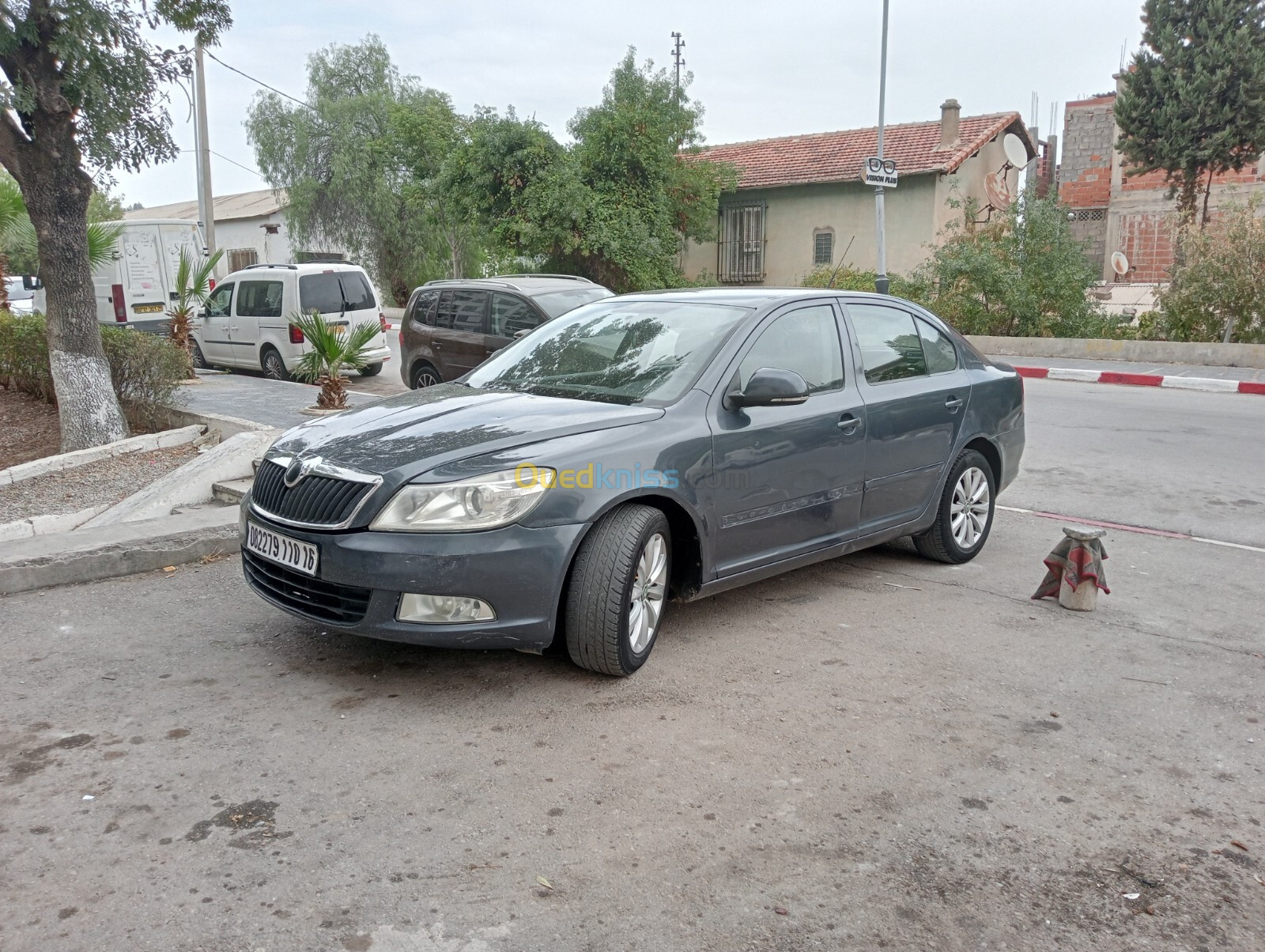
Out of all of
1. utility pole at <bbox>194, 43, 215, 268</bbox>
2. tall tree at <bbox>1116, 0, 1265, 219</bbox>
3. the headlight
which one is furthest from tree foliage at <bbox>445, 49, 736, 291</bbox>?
the headlight

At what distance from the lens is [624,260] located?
25.4 meters

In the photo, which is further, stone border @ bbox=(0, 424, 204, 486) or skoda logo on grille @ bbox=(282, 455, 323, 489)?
stone border @ bbox=(0, 424, 204, 486)

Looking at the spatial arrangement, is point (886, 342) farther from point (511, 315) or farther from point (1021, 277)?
point (1021, 277)

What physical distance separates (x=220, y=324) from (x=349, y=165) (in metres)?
20.4

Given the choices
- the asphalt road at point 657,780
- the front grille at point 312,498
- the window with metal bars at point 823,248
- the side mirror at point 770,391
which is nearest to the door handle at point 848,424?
the side mirror at point 770,391

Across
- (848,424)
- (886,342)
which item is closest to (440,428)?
(848,424)

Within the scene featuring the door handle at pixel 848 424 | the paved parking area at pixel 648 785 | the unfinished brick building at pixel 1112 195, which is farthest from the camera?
the unfinished brick building at pixel 1112 195

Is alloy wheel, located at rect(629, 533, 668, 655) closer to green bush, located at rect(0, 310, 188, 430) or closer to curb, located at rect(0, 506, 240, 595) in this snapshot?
curb, located at rect(0, 506, 240, 595)

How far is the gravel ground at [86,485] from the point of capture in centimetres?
760

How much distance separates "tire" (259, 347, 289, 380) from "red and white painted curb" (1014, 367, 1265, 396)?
10.6m

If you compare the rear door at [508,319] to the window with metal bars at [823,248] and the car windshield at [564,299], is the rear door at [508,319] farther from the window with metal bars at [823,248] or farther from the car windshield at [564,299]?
the window with metal bars at [823,248]

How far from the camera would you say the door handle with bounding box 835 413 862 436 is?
523 centimetres

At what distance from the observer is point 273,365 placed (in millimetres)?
16094

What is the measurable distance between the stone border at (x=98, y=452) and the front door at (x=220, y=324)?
23.3 ft
